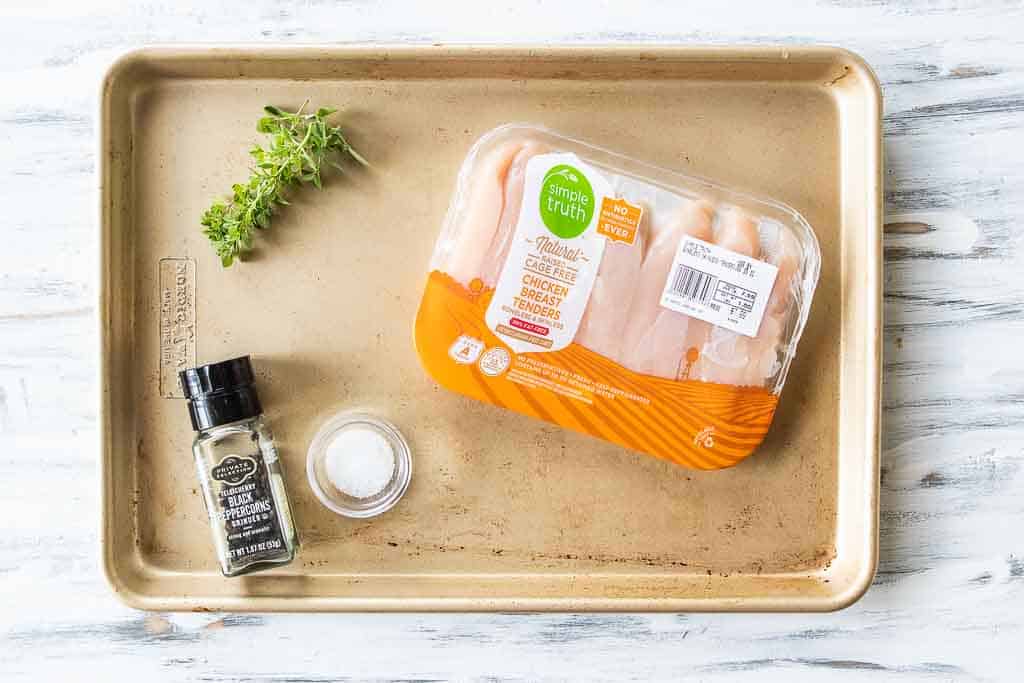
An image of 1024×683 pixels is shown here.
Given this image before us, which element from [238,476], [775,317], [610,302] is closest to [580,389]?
[610,302]

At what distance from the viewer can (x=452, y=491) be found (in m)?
0.94

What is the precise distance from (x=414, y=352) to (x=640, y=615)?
0.39m

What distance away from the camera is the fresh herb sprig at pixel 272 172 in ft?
2.93

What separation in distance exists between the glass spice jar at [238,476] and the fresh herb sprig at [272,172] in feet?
0.42

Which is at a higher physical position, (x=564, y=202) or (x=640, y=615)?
(x=564, y=202)

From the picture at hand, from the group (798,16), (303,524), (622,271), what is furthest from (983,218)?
(303,524)

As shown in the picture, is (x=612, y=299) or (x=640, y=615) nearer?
(x=612, y=299)

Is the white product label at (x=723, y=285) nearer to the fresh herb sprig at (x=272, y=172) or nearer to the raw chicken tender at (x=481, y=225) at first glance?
the raw chicken tender at (x=481, y=225)

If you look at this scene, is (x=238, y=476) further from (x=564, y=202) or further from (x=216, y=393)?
(x=564, y=202)

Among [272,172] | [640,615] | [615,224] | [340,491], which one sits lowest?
[640,615]

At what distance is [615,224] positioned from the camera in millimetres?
880

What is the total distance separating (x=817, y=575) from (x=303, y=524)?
0.55m

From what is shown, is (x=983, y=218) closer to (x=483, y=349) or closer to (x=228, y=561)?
(x=483, y=349)

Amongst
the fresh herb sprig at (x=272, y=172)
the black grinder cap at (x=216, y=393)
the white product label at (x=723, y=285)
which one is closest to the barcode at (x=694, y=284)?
the white product label at (x=723, y=285)
